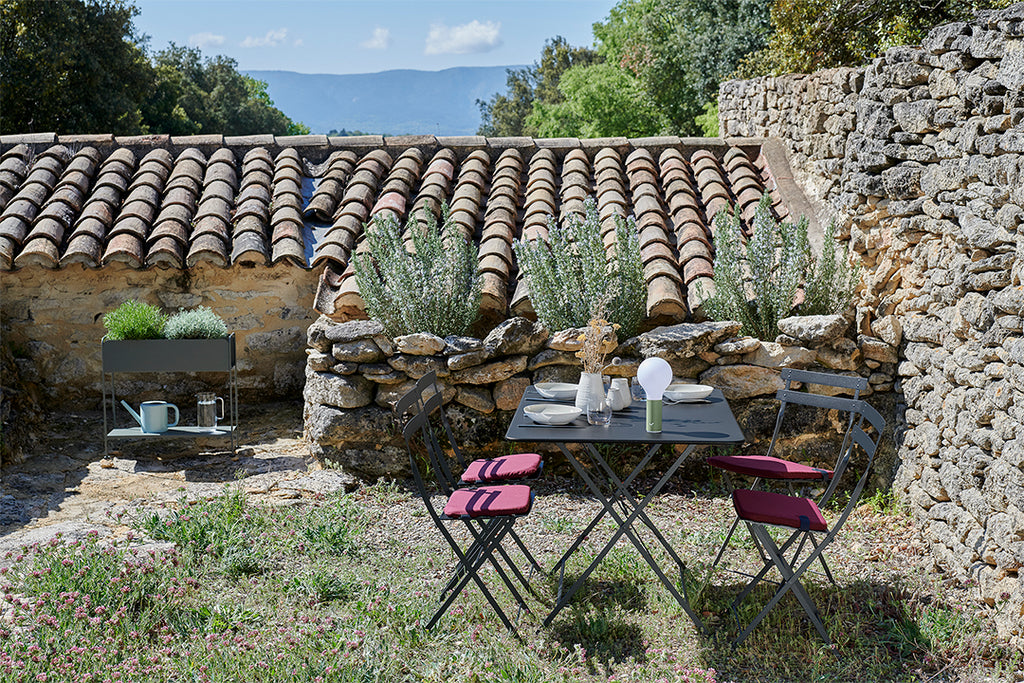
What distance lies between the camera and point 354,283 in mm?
5965

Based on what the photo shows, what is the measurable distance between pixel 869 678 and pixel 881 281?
2.53 meters

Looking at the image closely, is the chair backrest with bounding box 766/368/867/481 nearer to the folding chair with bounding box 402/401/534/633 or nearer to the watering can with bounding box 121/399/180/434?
the folding chair with bounding box 402/401/534/633

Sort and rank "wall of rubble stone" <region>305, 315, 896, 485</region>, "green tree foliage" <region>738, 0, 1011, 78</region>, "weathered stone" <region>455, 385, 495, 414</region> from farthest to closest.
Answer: "green tree foliage" <region>738, 0, 1011, 78</region>, "weathered stone" <region>455, 385, 495, 414</region>, "wall of rubble stone" <region>305, 315, 896, 485</region>

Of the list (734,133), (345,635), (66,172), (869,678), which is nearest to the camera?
(869,678)

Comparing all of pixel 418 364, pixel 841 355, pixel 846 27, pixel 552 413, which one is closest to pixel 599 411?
pixel 552 413

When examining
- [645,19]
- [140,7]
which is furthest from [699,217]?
[140,7]

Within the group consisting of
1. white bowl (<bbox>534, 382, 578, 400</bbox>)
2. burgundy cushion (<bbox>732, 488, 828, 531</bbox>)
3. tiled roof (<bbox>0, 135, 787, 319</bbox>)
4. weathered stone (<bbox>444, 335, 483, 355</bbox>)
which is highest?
tiled roof (<bbox>0, 135, 787, 319</bbox>)

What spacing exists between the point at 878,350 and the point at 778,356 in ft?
1.85

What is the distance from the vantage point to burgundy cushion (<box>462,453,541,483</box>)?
389 centimetres

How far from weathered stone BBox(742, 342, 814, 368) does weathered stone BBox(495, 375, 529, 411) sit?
4.60 ft

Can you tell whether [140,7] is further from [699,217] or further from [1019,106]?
[1019,106]

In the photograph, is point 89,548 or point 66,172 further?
point 66,172

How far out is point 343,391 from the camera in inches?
208

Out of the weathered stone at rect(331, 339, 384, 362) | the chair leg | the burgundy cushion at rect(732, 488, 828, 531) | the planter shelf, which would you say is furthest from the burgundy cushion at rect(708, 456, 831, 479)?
the planter shelf
